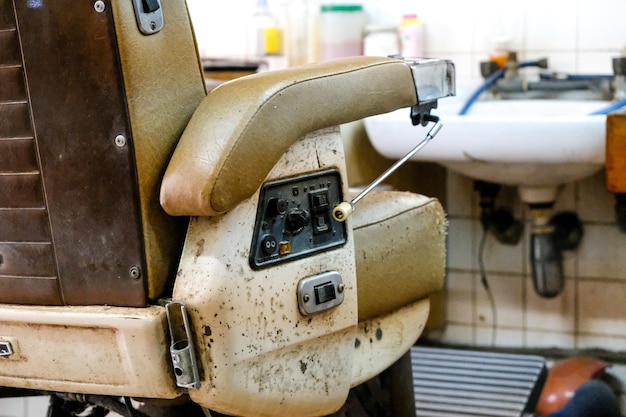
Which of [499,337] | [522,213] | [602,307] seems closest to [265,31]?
[522,213]

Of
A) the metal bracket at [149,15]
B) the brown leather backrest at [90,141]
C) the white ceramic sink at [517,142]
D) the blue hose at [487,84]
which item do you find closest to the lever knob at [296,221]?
the brown leather backrest at [90,141]

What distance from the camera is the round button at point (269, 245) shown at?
105 centimetres

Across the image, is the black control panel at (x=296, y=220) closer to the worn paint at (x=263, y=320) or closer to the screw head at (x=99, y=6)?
the worn paint at (x=263, y=320)

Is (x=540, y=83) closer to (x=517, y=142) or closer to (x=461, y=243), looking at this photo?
(x=517, y=142)

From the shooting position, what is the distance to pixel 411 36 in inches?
101

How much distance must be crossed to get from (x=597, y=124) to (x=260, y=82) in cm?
112

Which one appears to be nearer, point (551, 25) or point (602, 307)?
point (551, 25)

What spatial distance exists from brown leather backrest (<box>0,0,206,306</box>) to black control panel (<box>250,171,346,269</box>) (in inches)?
4.3

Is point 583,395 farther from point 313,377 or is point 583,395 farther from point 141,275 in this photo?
point 141,275

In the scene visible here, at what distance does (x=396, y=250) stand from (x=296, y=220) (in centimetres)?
28

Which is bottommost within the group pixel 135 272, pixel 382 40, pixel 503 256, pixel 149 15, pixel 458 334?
pixel 458 334

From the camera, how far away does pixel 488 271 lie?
272 cm

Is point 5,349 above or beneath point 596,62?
beneath

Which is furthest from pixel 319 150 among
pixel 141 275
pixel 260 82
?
pixel 141 275
